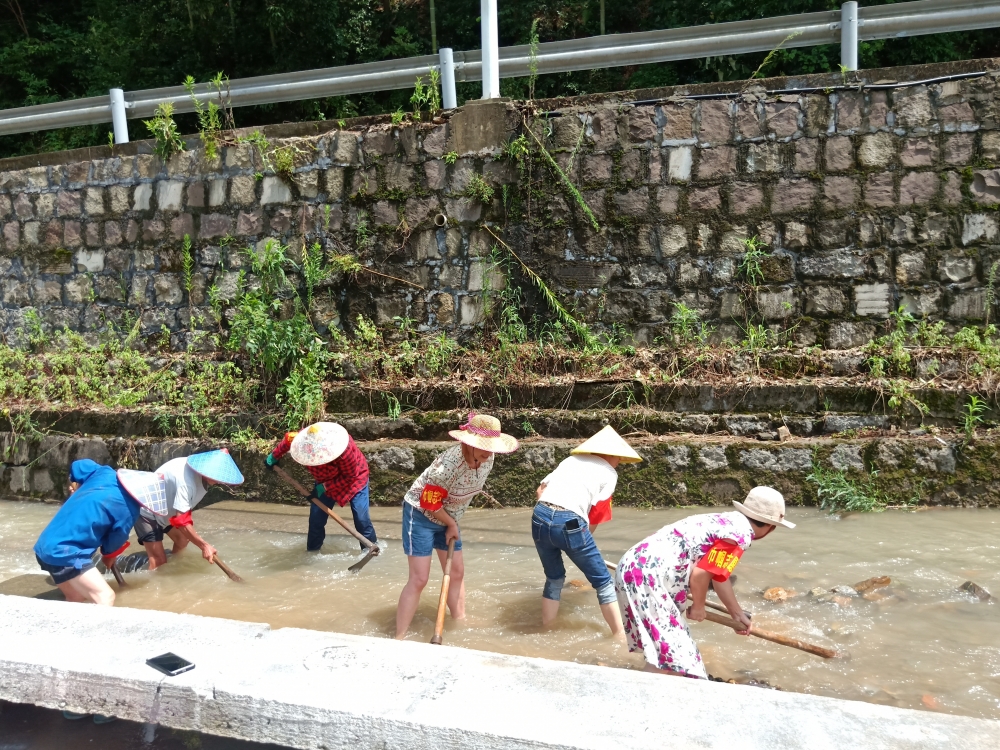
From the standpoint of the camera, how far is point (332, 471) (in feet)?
19.0

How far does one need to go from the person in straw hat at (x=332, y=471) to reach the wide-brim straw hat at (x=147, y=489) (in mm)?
854

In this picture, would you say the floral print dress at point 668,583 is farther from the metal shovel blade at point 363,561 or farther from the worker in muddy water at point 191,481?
the worker in muddy water at point 191,481

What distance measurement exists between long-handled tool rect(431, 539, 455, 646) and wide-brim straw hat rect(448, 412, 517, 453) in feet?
1.99

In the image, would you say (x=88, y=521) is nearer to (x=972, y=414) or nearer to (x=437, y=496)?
(x=437, y=496)

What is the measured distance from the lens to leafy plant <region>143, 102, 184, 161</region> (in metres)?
7.87

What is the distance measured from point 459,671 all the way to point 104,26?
536 inches

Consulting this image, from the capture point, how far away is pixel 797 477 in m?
6.02

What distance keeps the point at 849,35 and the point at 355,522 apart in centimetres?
510

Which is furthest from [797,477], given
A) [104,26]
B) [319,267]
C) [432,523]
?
[104,26]

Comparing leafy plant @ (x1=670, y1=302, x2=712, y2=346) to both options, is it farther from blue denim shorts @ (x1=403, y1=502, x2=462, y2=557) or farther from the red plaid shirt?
blue denim shorts @ (x1=403, y1=502, x2=462, y2=557)

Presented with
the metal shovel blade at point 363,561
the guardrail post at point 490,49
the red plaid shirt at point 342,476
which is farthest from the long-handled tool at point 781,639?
the guardrail post at point 490,49

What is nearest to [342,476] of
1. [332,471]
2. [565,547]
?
[332,471]

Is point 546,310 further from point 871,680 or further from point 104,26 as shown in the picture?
point 104,26

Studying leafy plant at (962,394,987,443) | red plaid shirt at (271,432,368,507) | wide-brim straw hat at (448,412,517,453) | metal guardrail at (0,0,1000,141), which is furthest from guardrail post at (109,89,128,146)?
leafy plant at (962,394,987,443)
